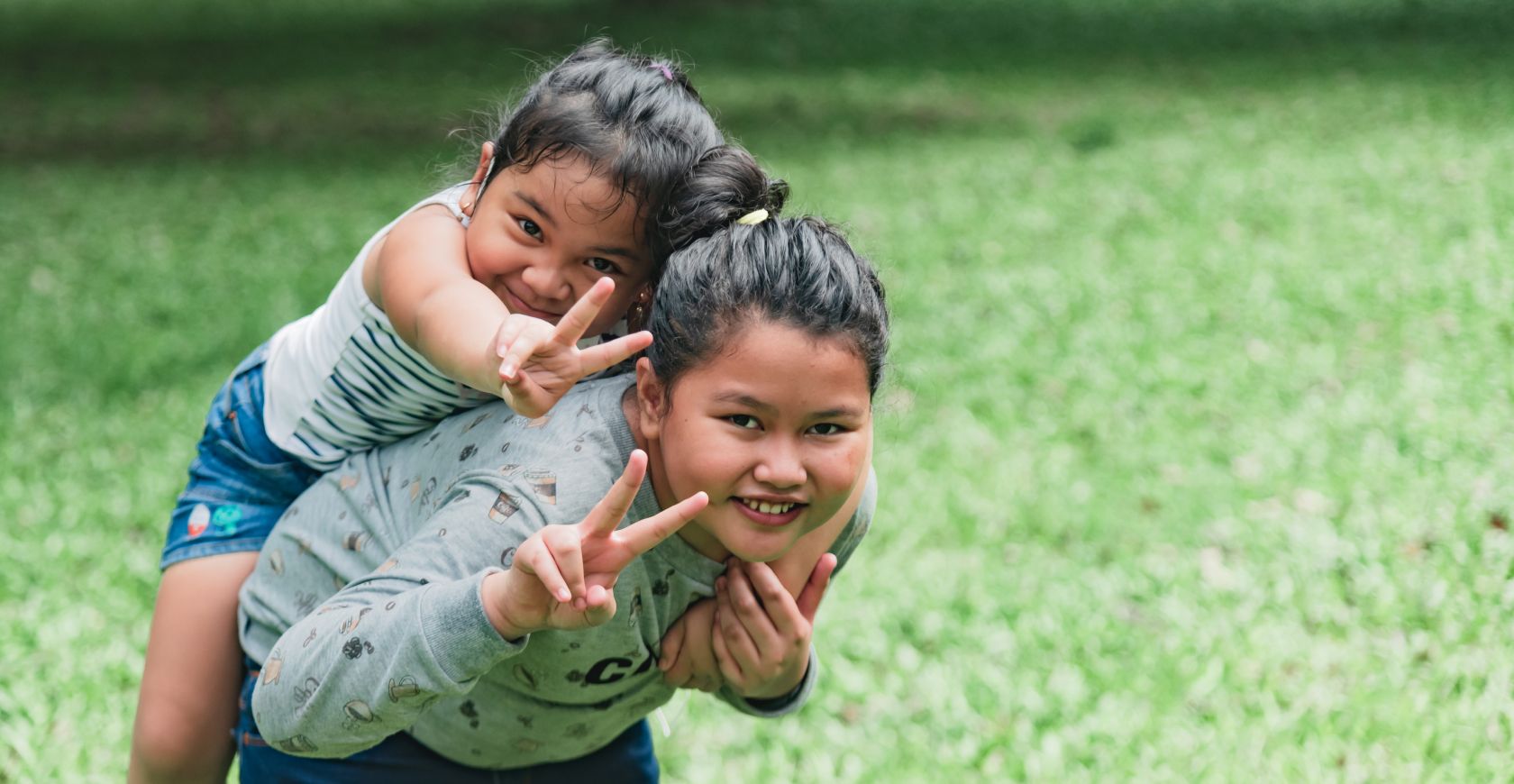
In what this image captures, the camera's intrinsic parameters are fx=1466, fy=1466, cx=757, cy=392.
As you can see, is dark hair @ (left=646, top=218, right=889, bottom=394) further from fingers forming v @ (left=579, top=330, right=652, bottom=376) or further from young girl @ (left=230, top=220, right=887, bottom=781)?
fingers forming v @ (left=579, top=330, right=652, bottom=376)

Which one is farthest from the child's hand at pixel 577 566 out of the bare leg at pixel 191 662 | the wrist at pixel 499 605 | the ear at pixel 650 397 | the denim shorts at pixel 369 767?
the bare leg at pixel 191 662

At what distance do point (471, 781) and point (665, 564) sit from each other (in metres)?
0.62

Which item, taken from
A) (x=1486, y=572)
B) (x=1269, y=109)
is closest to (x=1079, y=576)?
(x=1486, y=572)

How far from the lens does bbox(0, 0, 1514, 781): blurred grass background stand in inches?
165

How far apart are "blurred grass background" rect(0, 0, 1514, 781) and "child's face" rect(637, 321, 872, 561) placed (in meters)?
0.37

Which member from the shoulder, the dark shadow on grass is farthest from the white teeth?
the dark shadow on grass

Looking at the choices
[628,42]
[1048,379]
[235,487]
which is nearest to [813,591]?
[235,487]

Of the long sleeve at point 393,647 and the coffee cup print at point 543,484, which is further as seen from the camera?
the coffee cup print at point 543,484

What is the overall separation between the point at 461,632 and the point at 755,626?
0.57 metres

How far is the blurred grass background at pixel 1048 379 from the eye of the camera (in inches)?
165

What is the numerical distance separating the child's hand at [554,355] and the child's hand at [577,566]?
194 millimetres

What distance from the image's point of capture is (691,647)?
95.8 inches

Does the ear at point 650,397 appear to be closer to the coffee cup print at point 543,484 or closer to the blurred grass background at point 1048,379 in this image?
the coffee cup print at point 543,484

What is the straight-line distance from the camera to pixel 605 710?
2.56 m
